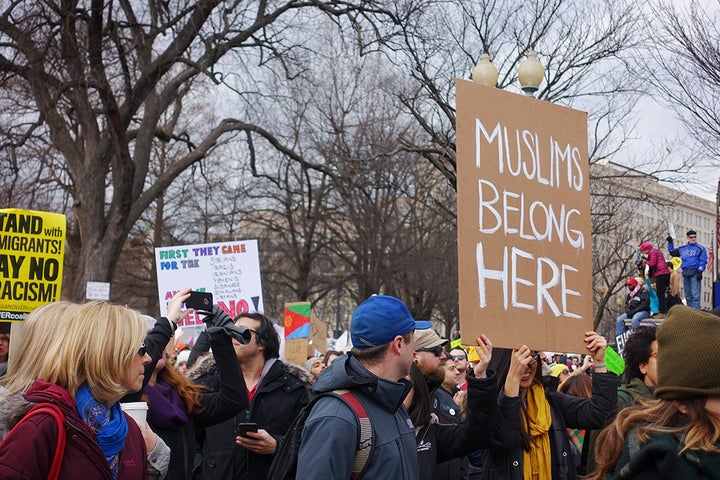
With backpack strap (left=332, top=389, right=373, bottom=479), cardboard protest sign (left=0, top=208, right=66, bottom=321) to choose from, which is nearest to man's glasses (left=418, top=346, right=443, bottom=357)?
backpack strap (left=332, top=389, right=373, bottom=479)

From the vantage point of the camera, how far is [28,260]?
9.09m

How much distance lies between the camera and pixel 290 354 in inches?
606

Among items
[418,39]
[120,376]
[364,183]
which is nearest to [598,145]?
[418,39]

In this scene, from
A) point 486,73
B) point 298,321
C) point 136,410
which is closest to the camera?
point 136,410

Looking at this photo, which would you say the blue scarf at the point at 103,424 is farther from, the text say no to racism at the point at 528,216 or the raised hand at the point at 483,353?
the text say no to racism at the point at 528,216

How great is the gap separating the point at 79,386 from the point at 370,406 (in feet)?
3.74

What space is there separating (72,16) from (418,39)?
6.76 metres

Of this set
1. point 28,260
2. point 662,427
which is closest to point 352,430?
point 662,427

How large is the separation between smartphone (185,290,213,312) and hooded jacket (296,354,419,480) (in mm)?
1427

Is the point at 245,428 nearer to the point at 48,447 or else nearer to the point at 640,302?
the point at 48,447

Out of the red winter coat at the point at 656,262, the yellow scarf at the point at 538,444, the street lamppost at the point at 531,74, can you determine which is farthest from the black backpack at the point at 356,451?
the red winter coat at the point at 656,262

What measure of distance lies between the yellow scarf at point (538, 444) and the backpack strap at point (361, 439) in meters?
1.68

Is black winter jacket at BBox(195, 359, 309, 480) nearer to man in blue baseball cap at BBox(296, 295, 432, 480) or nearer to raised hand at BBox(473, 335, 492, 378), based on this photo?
raised hand at BBox(473, 335, 492, 378)

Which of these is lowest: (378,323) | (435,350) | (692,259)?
Answer: (435,350)
